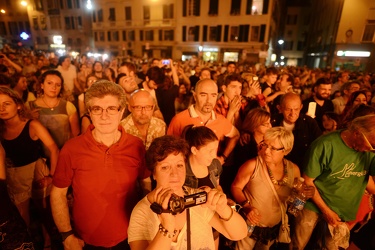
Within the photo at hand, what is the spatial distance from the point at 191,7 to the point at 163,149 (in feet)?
105

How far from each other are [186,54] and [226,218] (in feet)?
105

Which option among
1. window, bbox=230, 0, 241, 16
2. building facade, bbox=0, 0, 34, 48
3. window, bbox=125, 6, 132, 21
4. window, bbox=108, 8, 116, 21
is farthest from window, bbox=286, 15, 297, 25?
building facade, bbox=0, 0, 34, 48

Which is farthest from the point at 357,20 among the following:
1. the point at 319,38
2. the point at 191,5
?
the point at 191,5

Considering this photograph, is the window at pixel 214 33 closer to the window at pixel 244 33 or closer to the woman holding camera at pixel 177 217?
the window at pixel 244 33

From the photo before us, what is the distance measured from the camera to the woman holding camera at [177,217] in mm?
1440

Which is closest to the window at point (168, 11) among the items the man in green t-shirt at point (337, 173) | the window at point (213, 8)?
the window at point (213, 8)

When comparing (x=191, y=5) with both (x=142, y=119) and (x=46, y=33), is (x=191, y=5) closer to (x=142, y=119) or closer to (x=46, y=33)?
(x=46, y=33)

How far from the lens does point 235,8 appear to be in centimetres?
2809

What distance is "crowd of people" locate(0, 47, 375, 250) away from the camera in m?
1.60

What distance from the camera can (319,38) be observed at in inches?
1314

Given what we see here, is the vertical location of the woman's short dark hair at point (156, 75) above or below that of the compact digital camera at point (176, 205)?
above

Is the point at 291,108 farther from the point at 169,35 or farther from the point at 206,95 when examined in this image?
the point at 169,35

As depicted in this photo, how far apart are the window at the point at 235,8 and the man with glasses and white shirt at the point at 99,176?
29901 mm

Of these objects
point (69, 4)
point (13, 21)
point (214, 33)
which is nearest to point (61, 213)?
point (214, 33)
